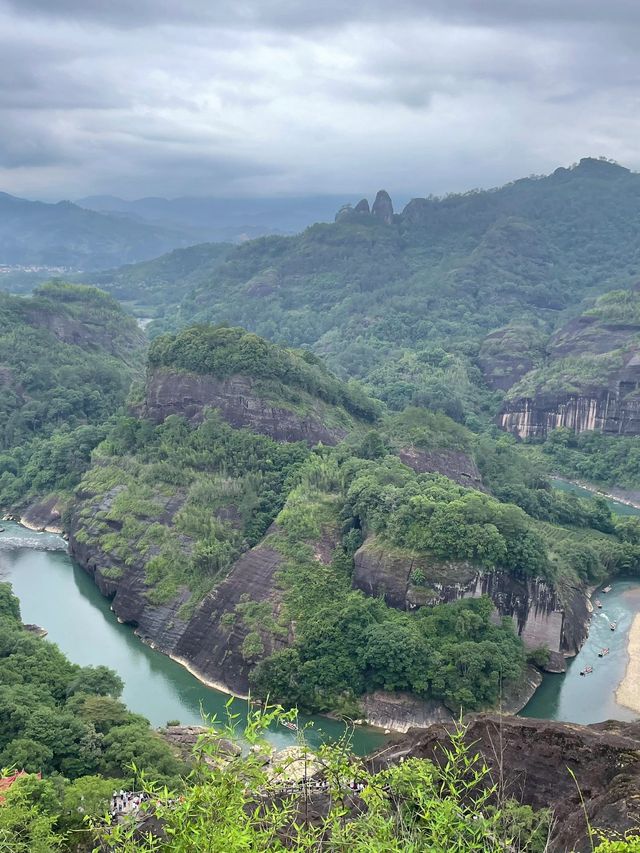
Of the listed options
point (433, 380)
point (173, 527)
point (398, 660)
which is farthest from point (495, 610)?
point (433, 380)

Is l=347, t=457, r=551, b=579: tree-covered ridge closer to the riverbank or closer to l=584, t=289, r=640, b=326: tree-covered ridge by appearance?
the riverbank

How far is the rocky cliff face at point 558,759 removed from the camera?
18969mm

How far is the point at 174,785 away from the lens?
24.9 m

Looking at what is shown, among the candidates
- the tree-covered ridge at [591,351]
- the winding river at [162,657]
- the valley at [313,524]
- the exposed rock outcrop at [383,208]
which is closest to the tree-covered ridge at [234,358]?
the valley at [313,524]

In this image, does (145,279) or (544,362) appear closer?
(544,362)

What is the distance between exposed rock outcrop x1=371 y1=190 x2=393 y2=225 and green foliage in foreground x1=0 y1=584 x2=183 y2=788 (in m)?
140

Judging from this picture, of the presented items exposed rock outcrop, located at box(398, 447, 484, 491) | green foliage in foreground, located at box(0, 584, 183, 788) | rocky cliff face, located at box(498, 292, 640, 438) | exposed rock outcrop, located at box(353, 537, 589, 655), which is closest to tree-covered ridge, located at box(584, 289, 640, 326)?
rocky cliff face, located at box(498, 292, 640, 438)

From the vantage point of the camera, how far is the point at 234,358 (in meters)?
56.5

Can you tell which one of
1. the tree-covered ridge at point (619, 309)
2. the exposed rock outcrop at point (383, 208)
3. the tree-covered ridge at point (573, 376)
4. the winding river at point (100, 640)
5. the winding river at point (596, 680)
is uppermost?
the exposed rock outcrop at point (383, 208)

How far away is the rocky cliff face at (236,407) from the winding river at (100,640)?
40.2 ft

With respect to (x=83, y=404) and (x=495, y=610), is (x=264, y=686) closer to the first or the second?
(x=495, y=610)

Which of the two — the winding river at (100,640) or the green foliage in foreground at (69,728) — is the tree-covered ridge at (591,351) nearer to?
the winding river at (100,640)

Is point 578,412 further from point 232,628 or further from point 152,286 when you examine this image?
point 152,286

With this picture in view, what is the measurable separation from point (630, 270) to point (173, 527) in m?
118
